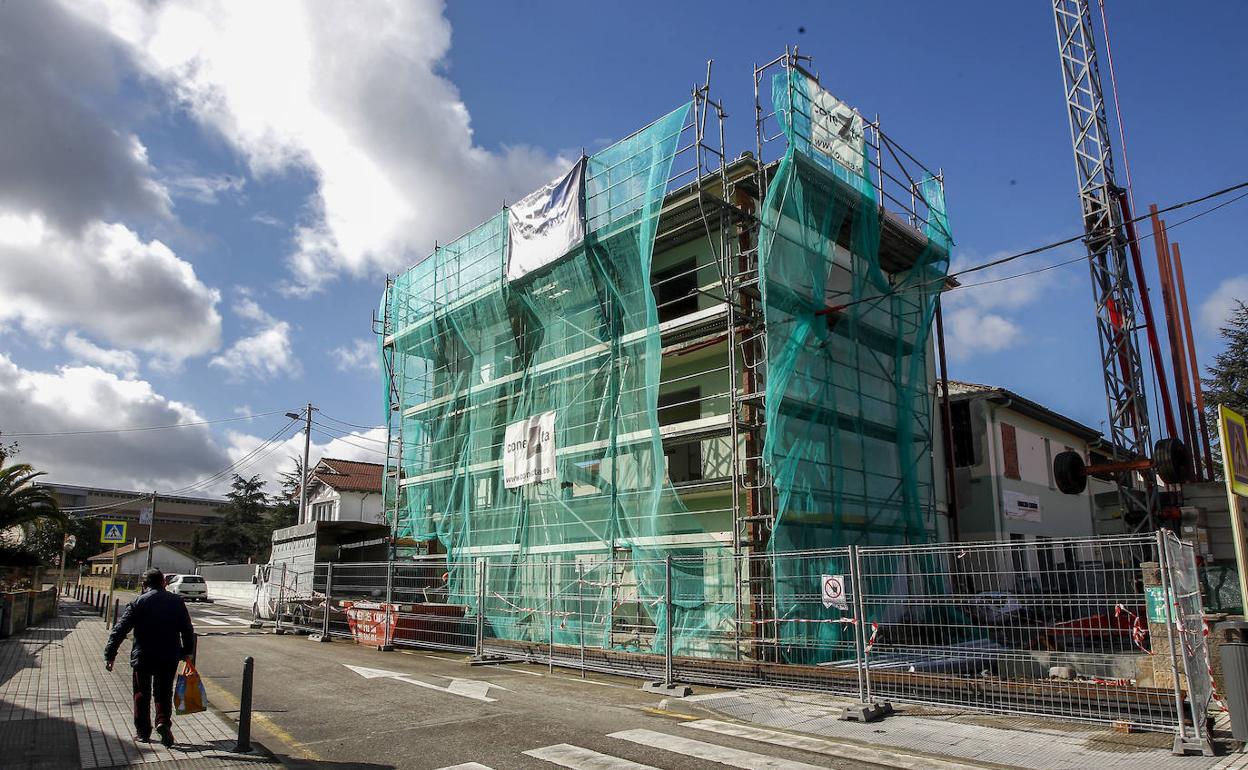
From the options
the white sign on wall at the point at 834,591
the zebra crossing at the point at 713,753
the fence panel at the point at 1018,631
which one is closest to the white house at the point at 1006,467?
the fence panel at the point at 1018,631

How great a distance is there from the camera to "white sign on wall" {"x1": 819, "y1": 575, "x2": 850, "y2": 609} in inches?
356

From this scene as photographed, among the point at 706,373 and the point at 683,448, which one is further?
the point at 683,448

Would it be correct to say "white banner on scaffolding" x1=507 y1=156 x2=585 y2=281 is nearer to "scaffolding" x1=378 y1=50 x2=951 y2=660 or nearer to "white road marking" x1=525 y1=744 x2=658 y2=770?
"scaffolding" x1=378 y1=50 x2=951 y2=660

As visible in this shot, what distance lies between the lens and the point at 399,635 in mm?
15930

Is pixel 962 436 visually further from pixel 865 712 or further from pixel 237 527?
pixel 237 527

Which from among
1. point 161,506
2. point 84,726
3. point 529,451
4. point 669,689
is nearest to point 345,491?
point 529,451

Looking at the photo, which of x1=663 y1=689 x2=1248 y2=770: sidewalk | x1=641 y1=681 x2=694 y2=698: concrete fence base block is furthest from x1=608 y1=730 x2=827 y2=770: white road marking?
x1=641 y1=681 x2=694 y2=698: concrete fence base block

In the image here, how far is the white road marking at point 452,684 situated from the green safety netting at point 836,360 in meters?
4.77

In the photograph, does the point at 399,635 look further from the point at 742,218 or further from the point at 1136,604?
the point at 1136,604

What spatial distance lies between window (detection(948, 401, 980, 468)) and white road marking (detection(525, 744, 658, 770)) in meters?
17.5

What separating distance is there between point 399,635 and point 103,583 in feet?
105

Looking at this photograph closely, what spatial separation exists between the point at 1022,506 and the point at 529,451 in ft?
45.9

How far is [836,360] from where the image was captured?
16.9 m

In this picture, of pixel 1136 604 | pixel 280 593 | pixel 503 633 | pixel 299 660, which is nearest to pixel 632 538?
pixel 503 633
